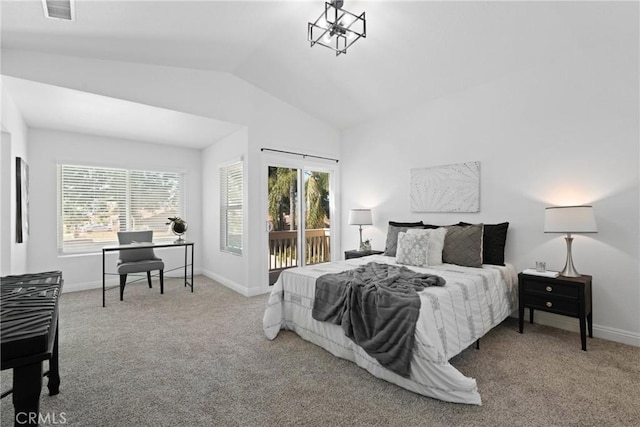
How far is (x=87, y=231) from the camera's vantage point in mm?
4887

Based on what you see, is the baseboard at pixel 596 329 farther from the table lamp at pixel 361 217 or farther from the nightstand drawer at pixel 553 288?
the table lamp at pixel 361 217

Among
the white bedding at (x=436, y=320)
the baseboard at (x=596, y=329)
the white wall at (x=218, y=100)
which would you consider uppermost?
the white wall at (x=218, y=100)

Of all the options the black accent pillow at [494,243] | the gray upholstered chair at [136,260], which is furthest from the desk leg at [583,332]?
the gray upholstered chair at [136,260]

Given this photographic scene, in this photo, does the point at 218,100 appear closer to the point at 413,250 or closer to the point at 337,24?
the point at 337,24

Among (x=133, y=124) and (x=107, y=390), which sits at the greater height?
(x=133, y=124)

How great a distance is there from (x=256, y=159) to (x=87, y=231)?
295 centimetres

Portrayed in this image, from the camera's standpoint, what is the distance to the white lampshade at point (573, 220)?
8.91 ft

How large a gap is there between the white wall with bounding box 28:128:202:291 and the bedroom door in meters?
2.08

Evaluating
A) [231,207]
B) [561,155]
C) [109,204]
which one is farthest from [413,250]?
[109,204]

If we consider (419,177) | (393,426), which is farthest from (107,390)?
(419,177)

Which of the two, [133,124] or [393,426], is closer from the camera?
[393,426]

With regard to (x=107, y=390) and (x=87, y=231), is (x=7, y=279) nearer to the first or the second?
(x=107, y=390)

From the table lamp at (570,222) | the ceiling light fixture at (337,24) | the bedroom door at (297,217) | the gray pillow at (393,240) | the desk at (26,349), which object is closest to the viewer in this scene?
the desk at (26,349)

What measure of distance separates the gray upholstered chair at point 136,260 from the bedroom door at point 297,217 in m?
1.63
